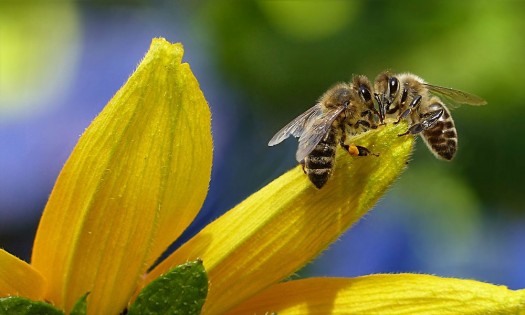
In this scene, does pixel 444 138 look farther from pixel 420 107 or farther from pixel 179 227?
pixel 179 227

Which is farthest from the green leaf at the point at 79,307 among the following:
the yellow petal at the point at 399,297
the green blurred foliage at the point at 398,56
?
the green blurred foliage at the point at 398,56

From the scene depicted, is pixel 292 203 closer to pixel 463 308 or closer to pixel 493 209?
A: pixel 463 308

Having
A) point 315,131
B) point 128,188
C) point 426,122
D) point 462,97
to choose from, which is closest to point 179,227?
point 128,188

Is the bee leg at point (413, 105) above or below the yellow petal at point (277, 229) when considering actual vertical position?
above

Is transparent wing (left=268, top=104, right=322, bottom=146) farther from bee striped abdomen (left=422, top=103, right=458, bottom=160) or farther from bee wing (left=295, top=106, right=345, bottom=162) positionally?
bee striped abdomen (left=422, top=103, right=458, bottom=160)

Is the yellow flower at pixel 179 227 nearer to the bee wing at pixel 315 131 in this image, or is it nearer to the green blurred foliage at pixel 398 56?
the bee wing at pixel 315 131

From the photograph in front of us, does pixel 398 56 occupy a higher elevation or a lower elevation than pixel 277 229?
higher
